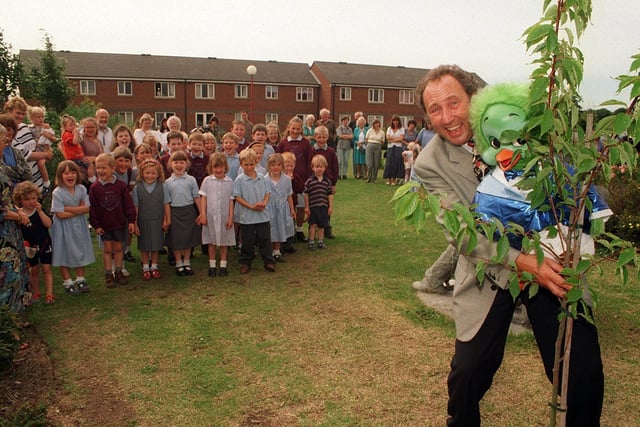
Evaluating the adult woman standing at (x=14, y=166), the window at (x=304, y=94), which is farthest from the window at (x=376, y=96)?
the adult woman standing at (x=14, y=166)

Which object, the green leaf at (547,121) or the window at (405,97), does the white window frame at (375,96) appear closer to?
the window at (405,97)

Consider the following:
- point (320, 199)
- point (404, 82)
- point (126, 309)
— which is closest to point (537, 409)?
point (126, 309)

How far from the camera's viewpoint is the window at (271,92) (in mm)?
50500

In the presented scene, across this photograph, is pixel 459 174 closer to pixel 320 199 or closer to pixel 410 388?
pixel 410 388

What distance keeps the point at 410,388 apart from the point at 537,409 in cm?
88

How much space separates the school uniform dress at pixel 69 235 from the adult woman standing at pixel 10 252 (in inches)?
35.4

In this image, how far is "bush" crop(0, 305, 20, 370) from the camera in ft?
13.2

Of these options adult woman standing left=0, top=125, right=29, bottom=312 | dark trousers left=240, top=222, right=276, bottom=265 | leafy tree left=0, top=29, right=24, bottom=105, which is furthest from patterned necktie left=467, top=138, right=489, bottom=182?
leafy tree left=0, top=29, right=24, bottom=105

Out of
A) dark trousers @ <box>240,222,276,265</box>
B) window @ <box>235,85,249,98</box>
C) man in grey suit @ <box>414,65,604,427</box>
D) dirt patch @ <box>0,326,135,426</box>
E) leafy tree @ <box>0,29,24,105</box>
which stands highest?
window @ <box>235,85,249,98</box>

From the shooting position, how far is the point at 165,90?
4819cm

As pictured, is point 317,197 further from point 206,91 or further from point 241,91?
point 241,91

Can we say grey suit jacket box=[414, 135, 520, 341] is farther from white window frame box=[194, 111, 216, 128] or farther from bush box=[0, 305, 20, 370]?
white window frame box=[194, 111, 216, 128]

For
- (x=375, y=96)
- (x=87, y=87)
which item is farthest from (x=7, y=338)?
(x=375, y=96)

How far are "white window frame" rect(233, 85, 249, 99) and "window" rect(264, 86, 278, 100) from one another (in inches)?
72.4
